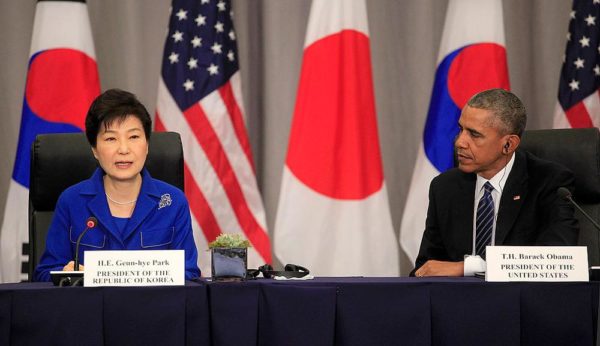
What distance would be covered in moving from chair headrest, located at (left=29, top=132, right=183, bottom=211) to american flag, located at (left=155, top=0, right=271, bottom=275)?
1320 millimetres

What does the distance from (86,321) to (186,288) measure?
0.87ft

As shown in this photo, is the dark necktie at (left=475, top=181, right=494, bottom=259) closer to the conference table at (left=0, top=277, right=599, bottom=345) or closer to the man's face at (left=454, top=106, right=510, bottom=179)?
the man's face at (left=454, top=106, right=510, bottom=179)

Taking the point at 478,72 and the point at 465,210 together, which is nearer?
the point at 465,210

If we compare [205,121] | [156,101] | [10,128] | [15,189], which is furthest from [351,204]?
[10,128]

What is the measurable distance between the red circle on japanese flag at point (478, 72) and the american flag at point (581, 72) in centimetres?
37

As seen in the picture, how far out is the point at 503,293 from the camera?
216 cm

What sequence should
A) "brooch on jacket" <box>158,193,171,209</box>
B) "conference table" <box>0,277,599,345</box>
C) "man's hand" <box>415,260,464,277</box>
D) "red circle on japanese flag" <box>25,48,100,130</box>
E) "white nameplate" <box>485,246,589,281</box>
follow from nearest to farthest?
1. "conference table" <box>0,277,599,345</box>
2. "white nameplate" <box>485,246,589,281</box>
3. "man's hand" <box>415,260,464,277</box>
4. "brooch on jacket" <box>158,193,171,209</box>
5. "red circle on japanese flag" <box>25,48,100,130</box>

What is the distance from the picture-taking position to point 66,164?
301 centimetres

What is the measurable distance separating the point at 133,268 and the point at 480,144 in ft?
4.88

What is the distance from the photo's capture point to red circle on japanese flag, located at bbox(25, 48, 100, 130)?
4230 mm

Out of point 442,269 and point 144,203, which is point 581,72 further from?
point 144,203

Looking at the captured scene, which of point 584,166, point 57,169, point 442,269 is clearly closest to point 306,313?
point 442,269

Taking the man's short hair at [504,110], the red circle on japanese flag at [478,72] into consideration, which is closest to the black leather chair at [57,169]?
the man's short hair at [504,110]

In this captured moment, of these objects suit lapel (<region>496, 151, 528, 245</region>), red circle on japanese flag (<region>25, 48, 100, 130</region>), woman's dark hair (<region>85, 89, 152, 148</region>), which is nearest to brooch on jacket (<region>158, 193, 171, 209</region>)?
woman's dark hair (<region>85, 89, 152, 148</region>)
